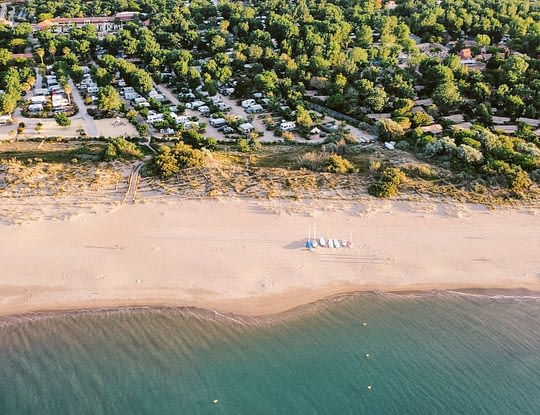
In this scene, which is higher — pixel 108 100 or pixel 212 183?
pixel 108 100

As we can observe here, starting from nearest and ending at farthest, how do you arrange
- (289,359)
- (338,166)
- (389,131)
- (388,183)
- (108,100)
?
(289,359), (388,183), (338,166), (389,131), (108,100)

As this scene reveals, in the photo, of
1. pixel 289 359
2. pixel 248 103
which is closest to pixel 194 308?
pixel 289 359

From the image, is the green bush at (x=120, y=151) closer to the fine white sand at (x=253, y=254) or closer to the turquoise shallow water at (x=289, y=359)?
the fine white sand at (x=253, y=254)

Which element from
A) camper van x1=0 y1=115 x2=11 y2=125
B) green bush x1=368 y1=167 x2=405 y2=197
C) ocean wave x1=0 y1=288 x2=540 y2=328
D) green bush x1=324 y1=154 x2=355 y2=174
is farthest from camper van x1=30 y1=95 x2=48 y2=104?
green bush x1=368 y1=167 x2=405 y2=197

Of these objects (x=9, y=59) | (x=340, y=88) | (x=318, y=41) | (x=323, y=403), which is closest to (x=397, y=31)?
(x=318, y=41)

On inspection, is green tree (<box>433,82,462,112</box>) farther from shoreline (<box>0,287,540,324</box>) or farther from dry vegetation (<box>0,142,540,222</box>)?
shoreline (<box>0,287,540,324</box>)

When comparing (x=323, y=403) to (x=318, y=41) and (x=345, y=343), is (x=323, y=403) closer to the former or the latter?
(x=345, y=343)

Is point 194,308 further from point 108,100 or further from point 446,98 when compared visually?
point 446,98
